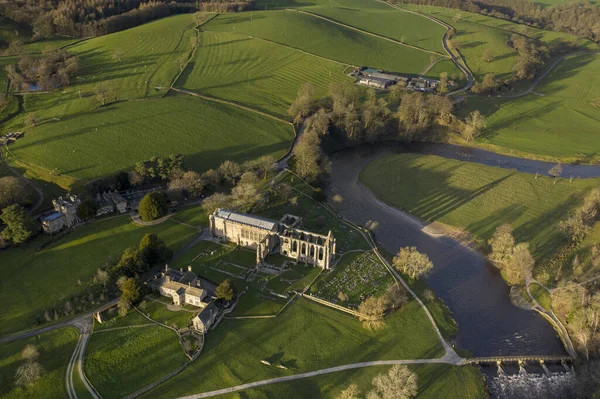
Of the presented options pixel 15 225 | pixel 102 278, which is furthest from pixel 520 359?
pixel 15 225

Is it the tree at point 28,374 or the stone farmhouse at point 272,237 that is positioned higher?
→ the stone farmhouse at point 272,237

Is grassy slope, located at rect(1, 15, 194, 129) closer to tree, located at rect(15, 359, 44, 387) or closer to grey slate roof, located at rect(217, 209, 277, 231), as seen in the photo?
grey slate roof, located at rect(217, 209, 277, 231)

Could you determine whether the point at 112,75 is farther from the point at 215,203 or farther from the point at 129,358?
the point at 129,358

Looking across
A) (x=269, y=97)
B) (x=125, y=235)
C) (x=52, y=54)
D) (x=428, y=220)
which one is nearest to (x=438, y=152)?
(x=428, y=220)

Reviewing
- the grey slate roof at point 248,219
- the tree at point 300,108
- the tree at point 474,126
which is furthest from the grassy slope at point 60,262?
the tree at point 474,126

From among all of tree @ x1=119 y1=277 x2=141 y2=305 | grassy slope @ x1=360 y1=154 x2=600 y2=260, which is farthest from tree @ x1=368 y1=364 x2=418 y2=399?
grassy slope @ x1=360 y1=154 x2=600 y2=260

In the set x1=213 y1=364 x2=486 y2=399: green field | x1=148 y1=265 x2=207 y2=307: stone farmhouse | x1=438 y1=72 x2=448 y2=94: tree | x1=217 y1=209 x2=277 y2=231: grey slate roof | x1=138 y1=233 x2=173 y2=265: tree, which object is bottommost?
x1=213 y1=364 x2=486 y2=399: green field

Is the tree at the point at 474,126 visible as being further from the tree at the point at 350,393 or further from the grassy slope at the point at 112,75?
the tree at the point at 350,393
